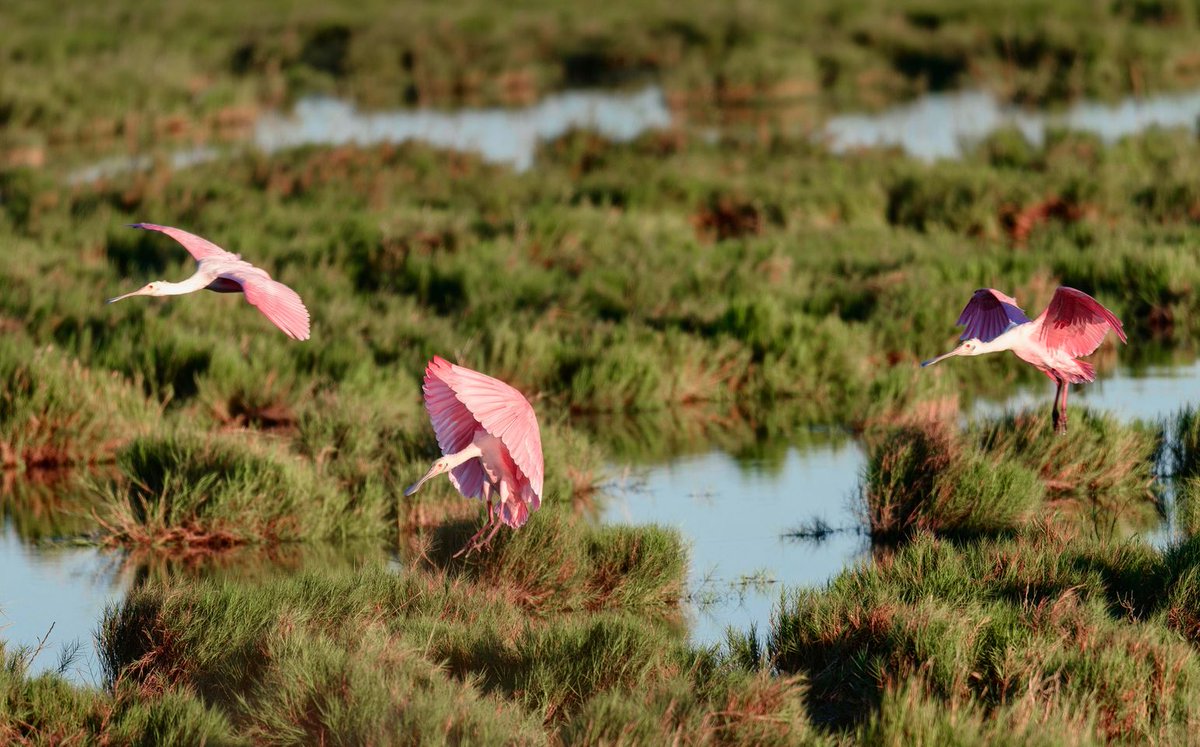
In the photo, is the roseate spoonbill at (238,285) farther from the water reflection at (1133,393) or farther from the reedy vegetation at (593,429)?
the water reflection at (1133,393)

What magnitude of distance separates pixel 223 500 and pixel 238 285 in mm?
2526

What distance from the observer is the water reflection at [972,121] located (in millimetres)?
19016

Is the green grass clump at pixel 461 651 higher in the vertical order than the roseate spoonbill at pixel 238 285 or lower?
lower

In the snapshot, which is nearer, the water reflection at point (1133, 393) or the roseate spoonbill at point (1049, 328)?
the roseate spoonbill at point (1049, 328)

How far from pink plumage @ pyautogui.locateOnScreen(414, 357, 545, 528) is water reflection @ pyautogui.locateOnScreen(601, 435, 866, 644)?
896 millimetres

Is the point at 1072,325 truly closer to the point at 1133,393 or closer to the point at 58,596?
the point at 1133,393

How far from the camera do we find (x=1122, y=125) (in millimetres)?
21469

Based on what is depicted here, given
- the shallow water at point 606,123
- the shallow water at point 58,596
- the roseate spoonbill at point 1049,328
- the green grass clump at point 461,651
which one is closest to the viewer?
the green grass clump at point 461,651

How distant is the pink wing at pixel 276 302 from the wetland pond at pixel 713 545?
165cm

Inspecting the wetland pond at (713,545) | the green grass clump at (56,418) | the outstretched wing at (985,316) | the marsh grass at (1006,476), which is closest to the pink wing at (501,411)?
the wetland pond at (713,545)

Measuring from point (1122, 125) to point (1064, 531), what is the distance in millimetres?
15034

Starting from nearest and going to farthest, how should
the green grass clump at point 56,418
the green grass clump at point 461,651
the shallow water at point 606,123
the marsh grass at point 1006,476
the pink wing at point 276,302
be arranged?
the green grass clump at point 461,651 → the pink wing at point 276,302 → the marsh grass at point 1006,476 → the green grass clump at point 56,418 → the shallow water at point 606,123

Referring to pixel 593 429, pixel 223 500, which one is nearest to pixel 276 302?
pixel 223 500

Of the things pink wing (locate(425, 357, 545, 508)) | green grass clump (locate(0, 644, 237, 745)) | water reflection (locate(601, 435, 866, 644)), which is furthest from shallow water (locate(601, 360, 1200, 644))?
green grass clump (locate(0, 644, 237, 745))
